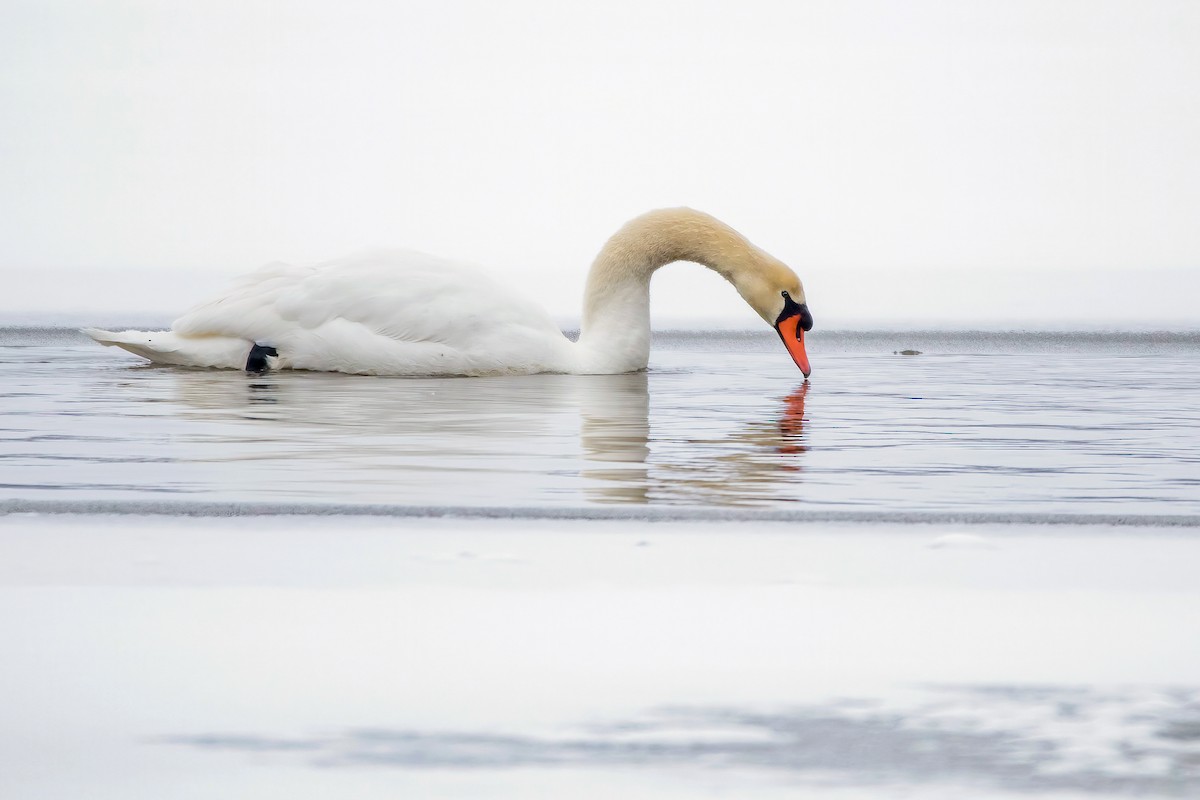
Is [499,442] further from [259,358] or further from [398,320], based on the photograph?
[259,358]

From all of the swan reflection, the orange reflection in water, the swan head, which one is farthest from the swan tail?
the orange reflection in water

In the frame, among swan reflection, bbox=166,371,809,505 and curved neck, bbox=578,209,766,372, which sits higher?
curved neck, bbox=578,209,766,372

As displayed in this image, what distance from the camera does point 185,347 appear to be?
30.1 ft

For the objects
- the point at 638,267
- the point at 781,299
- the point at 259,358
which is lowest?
the point at 259,358

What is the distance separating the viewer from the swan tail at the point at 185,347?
356 inches

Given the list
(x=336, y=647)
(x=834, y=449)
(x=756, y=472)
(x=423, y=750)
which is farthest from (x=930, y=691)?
(x=834, y=449)

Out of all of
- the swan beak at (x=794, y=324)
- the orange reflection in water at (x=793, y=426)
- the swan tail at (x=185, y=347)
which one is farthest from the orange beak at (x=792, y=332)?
the swan tail at (x=185, y=347)

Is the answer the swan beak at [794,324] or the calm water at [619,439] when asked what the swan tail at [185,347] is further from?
the swan beak at [794,324]

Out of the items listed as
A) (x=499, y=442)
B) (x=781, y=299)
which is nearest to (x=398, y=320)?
(x=781, y=299)

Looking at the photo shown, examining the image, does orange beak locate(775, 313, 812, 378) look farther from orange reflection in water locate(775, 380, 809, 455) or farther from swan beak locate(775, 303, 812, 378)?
orange reflection in water locate(775, 380, 809, 455)

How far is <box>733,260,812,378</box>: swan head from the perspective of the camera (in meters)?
9.14

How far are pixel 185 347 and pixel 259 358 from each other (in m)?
0.62

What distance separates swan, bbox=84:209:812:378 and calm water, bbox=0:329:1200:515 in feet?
0.62

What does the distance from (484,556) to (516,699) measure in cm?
89
